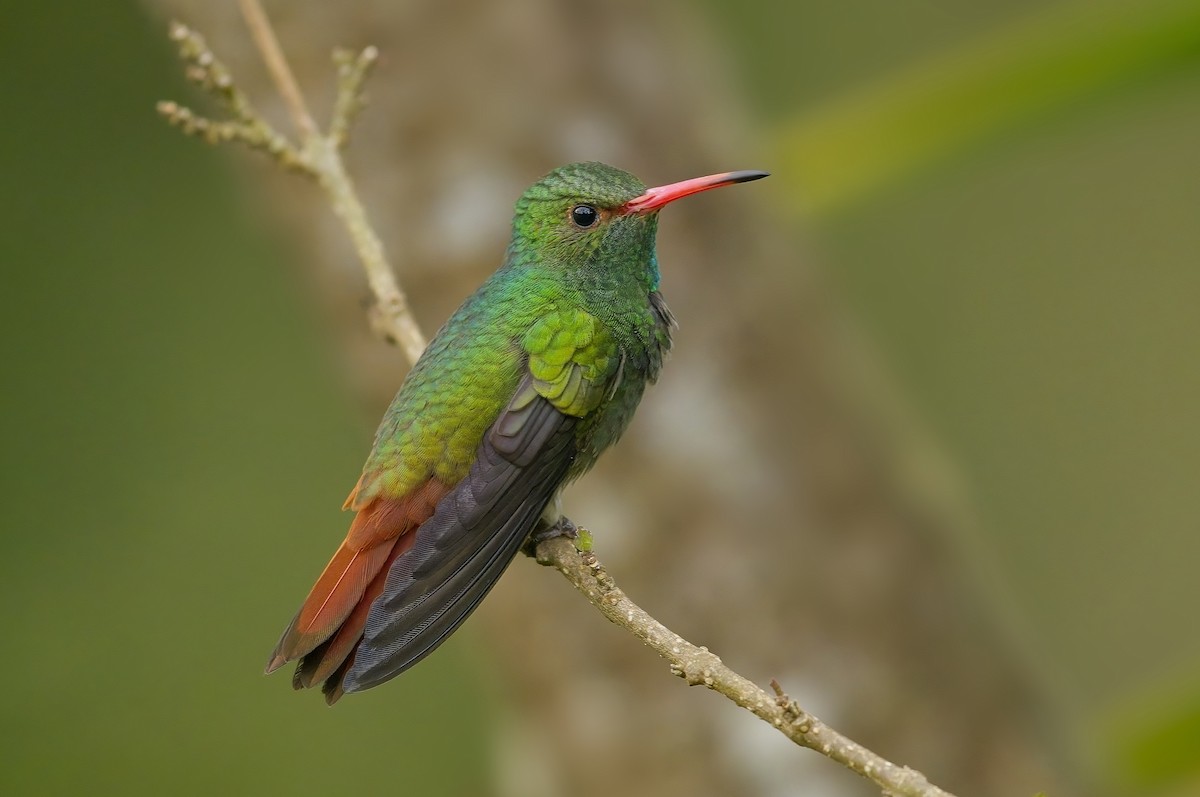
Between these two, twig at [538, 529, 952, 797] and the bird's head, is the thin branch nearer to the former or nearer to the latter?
the bird's head

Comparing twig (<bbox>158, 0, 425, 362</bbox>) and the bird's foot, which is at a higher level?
twig (<bbox>158, 0, 425, 362</bbox>)

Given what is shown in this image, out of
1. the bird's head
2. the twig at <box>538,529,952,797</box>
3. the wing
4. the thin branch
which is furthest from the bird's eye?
the twig at <box>538,529,952,797</box>

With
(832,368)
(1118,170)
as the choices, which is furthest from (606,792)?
(1118,170)

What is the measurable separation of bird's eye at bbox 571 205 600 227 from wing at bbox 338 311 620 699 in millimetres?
189

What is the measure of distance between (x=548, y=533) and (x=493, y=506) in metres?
0.16

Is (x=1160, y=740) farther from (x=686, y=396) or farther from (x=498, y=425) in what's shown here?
(x=498, y=425)

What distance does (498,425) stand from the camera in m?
2.17

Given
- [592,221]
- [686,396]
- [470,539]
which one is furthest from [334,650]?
[686,396]

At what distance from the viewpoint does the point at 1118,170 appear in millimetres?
6734

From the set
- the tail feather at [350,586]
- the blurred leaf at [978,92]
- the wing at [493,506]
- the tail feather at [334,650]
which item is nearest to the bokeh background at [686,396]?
the blurred leaf at [978,92]

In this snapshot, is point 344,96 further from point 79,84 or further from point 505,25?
point 79,84

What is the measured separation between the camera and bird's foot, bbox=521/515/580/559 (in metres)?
2.18

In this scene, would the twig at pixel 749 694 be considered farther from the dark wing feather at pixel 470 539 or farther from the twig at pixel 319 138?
the twig at pixel 319 138

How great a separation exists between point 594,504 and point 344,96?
112 centimetres
